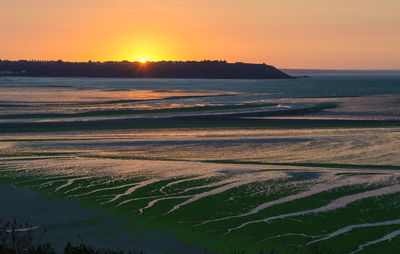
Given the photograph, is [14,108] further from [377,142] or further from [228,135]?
[377,142]

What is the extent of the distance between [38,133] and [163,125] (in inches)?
301

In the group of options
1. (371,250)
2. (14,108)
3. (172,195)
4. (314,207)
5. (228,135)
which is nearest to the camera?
(371,250)

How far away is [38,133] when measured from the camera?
30.6 meters

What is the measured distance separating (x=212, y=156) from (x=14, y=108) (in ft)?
95.0

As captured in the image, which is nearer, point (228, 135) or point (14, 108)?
point (228, 135)

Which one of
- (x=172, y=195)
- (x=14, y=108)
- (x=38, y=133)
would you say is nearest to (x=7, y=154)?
(x=38, y=133)

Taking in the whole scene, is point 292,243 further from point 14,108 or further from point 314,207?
point 14,108

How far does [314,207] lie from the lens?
14836 millimetres

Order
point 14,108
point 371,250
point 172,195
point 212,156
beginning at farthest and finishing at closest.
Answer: point 14,108 < point 212,156 < point 172,195 < point 371,250

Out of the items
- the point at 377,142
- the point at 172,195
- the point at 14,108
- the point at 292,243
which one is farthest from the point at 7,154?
the point at 14,108

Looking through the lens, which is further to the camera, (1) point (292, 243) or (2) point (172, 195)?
(2) point (172, 195)

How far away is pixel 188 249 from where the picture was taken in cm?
1194

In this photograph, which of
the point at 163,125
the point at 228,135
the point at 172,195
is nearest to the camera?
the point at 172,195

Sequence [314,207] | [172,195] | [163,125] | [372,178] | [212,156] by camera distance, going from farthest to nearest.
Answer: [163,125]
[212,156]
[372,178]
[172,195]
[314,207]
